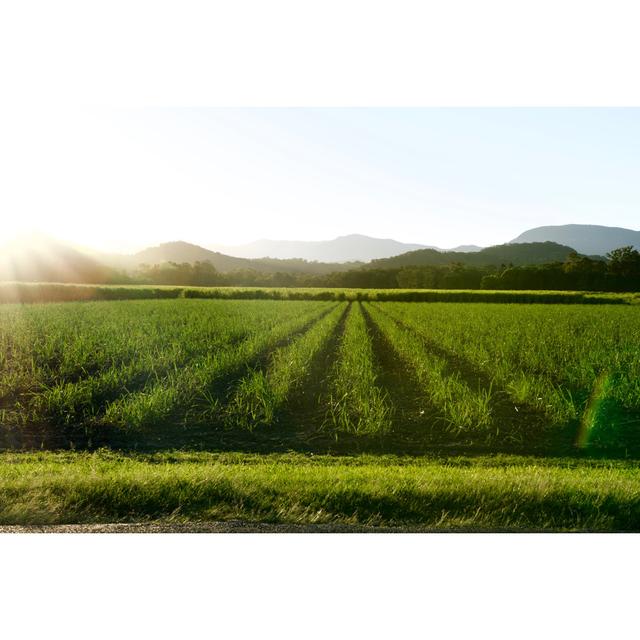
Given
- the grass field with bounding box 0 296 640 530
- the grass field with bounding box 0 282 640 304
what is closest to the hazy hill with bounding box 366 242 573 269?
the grass field with bounding box 0 282 640 304

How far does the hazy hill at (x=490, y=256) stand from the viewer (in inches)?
240

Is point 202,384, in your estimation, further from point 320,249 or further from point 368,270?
point 368,270

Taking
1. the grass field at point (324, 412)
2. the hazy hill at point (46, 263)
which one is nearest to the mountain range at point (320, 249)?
the grass field at point (324, 412)

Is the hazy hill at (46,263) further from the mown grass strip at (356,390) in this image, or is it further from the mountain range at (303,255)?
the mown grass strip at (356,390)

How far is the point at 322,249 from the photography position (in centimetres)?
614

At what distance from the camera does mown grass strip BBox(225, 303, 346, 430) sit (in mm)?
5570

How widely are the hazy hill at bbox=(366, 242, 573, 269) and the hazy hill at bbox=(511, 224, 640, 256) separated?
7cm

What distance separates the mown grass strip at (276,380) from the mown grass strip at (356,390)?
23cm

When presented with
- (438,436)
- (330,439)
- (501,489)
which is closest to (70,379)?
(330,439)

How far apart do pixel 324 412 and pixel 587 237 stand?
10.6 feet

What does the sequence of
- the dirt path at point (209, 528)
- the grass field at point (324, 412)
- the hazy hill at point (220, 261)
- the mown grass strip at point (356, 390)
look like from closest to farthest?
1. the dirt path at point (209, 528)
2. the grass field at point (324, 412)
3. the mown grass strip at point (356, 390)
4. the hazy hill at point (220, 261)

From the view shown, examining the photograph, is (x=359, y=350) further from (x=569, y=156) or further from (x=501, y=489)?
(x=569, y=156)

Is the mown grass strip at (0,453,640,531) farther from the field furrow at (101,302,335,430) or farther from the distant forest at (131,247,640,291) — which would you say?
the distant forest at (131,247,640,291)

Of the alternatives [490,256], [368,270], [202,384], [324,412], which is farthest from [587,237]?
[202,384]
